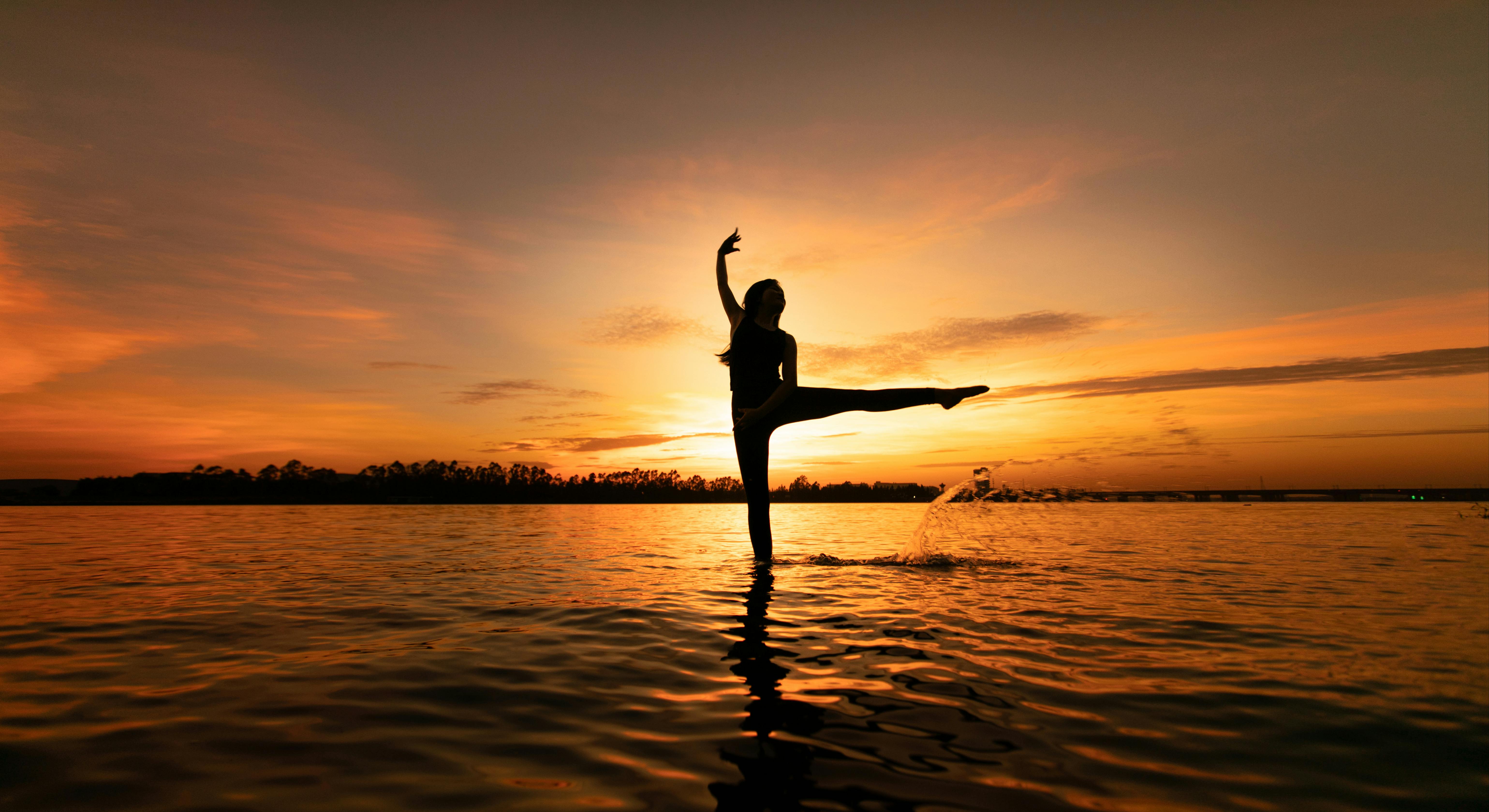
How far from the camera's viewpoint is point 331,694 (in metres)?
4.75

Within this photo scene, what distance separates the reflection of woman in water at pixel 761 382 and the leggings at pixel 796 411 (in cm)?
1

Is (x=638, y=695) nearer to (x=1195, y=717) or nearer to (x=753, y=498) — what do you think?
(x=1195, y=717)

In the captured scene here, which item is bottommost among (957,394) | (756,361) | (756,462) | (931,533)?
(931,533)

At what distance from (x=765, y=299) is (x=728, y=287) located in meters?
0.67

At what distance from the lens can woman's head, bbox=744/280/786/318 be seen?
988cm

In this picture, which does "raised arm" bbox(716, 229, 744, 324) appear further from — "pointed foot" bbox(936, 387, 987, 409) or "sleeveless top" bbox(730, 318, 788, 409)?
"pointed foot" bbox(936, 387, 987, 409)

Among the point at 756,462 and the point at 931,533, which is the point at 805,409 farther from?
the point at 931,533

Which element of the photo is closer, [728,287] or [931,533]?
[728,287]

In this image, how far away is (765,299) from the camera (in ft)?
32.4

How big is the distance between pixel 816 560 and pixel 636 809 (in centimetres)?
1133

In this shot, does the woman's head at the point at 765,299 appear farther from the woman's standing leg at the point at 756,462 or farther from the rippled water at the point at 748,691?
the rippled water at the point at 748,691

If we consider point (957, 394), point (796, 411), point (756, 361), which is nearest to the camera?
point (957, 394)

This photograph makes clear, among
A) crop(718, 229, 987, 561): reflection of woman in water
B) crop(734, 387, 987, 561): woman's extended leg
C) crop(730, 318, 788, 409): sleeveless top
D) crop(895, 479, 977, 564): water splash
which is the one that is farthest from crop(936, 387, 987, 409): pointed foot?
crop(895, 479, 977, 564): water splash

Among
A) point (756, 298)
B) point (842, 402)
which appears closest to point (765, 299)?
point (756, 298)
